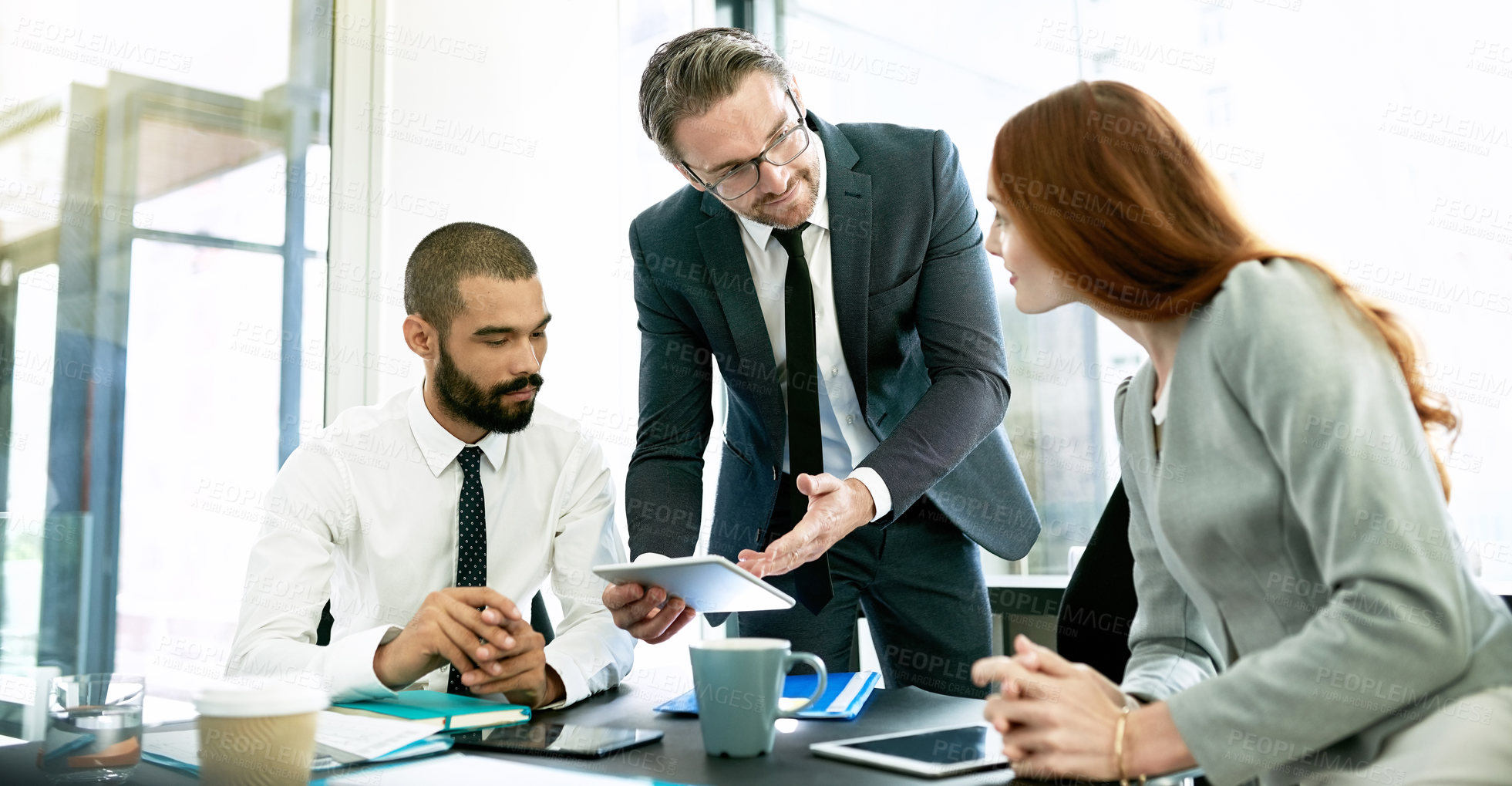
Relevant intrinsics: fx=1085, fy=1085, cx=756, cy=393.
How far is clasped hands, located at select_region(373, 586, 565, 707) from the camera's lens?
1445 mm

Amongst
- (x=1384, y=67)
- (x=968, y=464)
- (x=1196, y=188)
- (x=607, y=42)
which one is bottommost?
(x=968, y=464)

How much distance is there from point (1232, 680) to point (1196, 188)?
49 centimetres

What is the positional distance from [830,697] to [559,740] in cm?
35

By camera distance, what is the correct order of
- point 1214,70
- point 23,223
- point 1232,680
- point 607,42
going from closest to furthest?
point 1232,680 < point 23,223 < point 1214,70 < point 607,42

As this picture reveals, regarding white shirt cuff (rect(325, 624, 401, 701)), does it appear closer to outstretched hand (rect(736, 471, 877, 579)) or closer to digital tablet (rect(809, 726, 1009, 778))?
outstretched hand (rect(736, 471, 877, 579))

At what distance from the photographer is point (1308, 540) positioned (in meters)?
1.01

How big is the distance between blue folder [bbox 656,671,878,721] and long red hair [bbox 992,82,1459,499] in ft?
1.82

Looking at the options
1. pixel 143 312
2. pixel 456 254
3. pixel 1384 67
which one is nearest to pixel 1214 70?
pixel 1384 67

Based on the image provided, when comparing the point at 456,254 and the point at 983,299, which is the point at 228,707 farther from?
the point at 983,299

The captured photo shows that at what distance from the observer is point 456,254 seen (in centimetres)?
209
